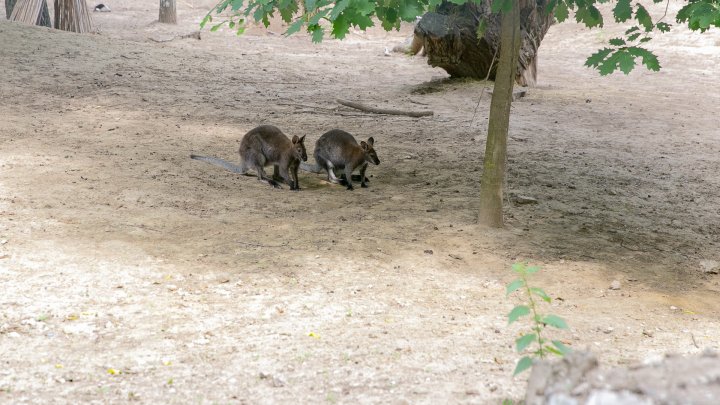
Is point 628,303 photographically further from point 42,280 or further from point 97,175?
point 97,175


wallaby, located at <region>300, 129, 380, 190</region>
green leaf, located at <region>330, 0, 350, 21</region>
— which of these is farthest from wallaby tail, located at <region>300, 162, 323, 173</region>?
green leaf, located at <region>330, 0, 350, 21</region>

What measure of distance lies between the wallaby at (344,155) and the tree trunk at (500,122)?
195 cm

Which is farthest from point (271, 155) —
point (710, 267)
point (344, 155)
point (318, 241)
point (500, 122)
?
point (710, 267)

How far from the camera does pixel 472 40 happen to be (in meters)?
13.2

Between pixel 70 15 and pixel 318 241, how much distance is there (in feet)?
38.8

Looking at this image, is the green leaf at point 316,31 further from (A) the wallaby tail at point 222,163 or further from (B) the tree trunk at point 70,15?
(B) the tree trunk at point 70,15

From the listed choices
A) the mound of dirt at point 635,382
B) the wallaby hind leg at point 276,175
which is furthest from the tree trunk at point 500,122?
the mound of dirt at point 635,382

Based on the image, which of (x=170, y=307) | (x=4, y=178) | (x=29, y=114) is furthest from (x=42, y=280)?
(x=29, y=114)

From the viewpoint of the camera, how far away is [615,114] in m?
11.5

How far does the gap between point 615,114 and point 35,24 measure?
10.7 metres

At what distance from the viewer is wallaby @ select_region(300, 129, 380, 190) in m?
8.15

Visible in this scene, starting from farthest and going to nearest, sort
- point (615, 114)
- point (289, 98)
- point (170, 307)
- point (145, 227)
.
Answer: point (289, 98) < point (615, 114) < point (145, 227) < point (170, 307)

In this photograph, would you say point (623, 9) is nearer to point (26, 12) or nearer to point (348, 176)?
point (348, 176)

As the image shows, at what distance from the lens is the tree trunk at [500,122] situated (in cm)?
610
